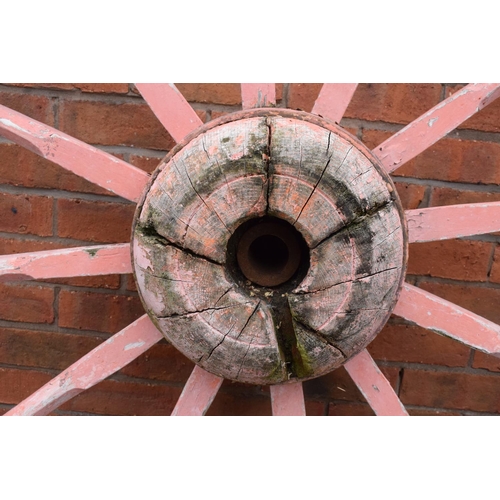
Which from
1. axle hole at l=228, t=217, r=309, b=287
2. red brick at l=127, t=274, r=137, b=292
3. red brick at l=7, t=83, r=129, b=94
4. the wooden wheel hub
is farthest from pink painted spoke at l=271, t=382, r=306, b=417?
red brick at l=7, t=83, r=129, b=94

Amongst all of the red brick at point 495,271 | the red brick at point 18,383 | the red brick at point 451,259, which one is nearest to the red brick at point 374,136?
the red brick at point 451,259

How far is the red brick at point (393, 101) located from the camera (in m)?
0.96

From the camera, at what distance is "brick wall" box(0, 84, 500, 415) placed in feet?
3.20

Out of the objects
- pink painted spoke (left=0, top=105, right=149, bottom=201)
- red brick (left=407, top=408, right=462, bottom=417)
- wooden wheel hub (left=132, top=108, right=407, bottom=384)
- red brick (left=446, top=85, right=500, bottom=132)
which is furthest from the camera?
red brick (left=407, top=408, right=462, bottom=417)

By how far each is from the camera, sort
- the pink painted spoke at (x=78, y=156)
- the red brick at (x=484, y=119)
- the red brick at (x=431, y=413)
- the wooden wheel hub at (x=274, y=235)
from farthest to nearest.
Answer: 1. the red brick at (x=431, y=413)
2. the red brick at (x=484, y=119)
3. the pink painted spoke at (x=78, y=156)
4. the wooden wheel hub at (x=274, y=235)

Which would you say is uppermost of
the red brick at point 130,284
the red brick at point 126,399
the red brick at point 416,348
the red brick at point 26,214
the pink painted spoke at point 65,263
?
the red brick at point 26,214

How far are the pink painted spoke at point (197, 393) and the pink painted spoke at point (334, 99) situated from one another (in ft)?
1.49

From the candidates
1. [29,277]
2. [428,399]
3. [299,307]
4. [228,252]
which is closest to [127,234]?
[29,277]

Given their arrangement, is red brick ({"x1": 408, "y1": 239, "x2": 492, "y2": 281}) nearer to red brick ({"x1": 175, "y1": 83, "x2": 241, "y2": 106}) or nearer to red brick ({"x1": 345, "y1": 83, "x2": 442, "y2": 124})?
red brick ({"x1": 345, "y1": 83, "x2": 442, "y2": 124})

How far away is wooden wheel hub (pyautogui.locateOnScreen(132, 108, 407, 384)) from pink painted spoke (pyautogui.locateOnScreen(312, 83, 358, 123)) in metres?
0.06

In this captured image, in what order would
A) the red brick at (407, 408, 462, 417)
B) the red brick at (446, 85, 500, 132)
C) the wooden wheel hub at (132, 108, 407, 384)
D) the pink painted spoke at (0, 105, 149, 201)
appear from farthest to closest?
the red brick at (407, 408, 462, 417), the red brick at (446, 85, 500, 132), the pink painted spoke at (0, 105, 149, 201), the wooden wheel hub at (132, 108, 407, 384)

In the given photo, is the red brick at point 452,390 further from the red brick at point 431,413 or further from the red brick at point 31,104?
the red brick at point 31,104

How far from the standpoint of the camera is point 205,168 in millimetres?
657

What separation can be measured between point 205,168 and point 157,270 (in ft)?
0.52
